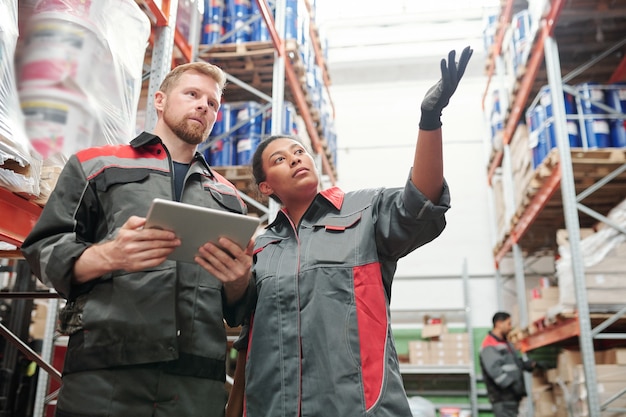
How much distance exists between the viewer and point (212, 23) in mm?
7266

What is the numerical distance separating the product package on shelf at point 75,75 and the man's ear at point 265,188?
2.70 feet

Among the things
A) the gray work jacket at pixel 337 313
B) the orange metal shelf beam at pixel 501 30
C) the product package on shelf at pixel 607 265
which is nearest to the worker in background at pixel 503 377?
the product package on shelf at pixel 607 265

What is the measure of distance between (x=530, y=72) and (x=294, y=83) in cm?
305

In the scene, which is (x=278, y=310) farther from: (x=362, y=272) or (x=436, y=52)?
(x=436, y=52)

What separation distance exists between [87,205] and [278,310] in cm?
72

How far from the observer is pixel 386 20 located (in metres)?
14.3

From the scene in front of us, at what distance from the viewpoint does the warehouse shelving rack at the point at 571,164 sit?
5.62m

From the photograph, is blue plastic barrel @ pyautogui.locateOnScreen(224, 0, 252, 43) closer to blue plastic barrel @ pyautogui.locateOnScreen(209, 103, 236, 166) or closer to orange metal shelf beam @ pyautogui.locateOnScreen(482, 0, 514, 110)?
blue plastic barrel @ pyautogui.locateOnScreen(209, 103, 236, 166)

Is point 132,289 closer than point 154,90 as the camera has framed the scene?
Yes

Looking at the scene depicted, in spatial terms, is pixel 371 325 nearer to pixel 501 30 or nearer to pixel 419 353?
pixel 419 353

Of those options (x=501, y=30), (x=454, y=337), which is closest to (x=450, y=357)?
(x=454, y=337)

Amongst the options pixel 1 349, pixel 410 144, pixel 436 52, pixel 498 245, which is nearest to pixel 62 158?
pixel 1 349

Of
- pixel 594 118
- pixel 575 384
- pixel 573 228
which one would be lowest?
pixel 575 384

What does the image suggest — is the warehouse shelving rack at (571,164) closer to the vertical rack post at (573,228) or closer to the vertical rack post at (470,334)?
the vertical rack post at (573,228)
